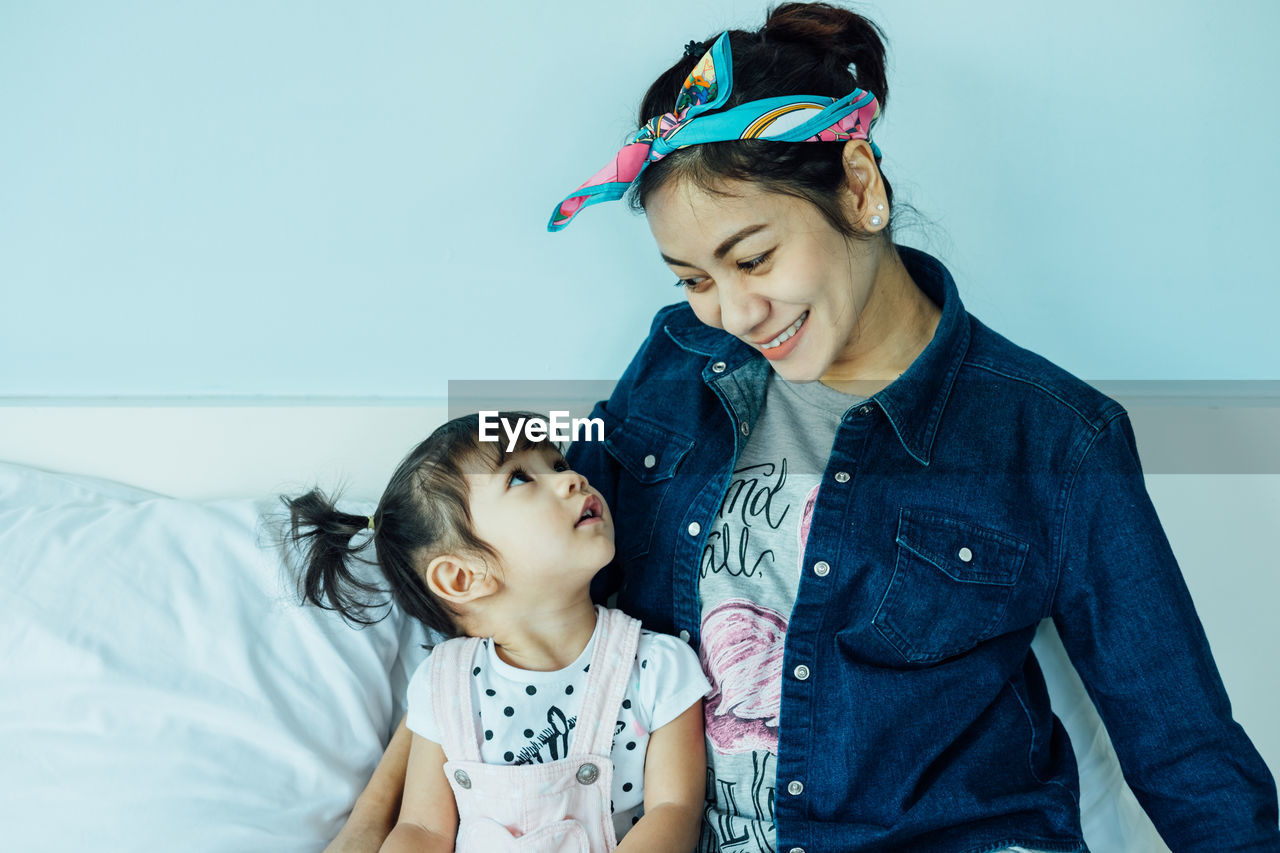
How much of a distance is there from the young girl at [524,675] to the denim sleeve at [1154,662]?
1.52ft

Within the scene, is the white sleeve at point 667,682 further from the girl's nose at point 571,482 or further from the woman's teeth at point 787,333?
the woman's teeth at point 787,333

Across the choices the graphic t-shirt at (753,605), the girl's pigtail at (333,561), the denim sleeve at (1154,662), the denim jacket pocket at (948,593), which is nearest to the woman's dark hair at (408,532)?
the girl's pigtail at (333,561)

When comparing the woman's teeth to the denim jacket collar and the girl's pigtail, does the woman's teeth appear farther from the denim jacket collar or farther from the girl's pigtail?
the girl's pigtail

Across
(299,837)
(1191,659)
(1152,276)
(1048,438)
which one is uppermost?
(1152,276)

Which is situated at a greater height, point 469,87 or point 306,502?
point 469,87

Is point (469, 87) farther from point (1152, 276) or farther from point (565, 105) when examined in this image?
point (1152, 276)

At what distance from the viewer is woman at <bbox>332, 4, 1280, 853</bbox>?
111cm

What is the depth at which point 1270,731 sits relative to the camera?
1.47 m

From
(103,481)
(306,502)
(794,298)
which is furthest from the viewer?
(103,481)

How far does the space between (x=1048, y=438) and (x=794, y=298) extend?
34 centimetres

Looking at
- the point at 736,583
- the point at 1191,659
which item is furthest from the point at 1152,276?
the point at 736,583

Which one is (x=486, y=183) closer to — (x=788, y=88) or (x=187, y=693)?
(x=788, y=88)

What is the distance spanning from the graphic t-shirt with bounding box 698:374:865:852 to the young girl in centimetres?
3

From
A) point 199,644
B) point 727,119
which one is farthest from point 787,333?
point 199,644
